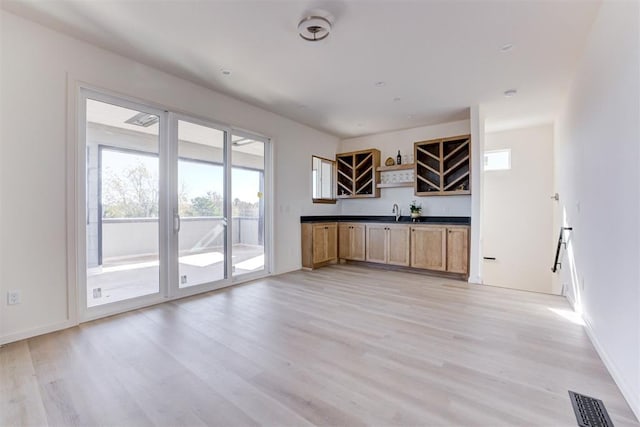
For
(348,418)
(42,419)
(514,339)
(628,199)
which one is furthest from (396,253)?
(42,419)

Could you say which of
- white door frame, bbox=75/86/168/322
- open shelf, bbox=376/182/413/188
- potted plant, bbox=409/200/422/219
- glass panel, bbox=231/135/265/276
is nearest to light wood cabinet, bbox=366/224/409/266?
potted plant, bbox=409/200/422/219

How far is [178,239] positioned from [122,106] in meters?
1.65

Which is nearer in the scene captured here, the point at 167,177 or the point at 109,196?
the point at 109,196

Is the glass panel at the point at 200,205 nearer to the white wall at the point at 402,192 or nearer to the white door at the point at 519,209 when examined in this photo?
the white wall at the point at 402,192

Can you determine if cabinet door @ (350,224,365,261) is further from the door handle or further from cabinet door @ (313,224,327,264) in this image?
the door handle

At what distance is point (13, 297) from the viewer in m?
2.53

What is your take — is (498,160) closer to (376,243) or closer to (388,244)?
(388,244)

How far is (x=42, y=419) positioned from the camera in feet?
5.18

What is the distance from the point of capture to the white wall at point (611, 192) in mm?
1742

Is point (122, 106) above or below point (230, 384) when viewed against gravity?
above

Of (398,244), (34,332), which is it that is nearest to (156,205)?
(34,332)

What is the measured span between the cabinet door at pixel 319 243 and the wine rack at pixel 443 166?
195 cm

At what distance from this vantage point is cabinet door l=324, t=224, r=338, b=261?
19.2 ft

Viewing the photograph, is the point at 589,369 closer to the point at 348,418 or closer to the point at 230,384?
the point at 348,418
